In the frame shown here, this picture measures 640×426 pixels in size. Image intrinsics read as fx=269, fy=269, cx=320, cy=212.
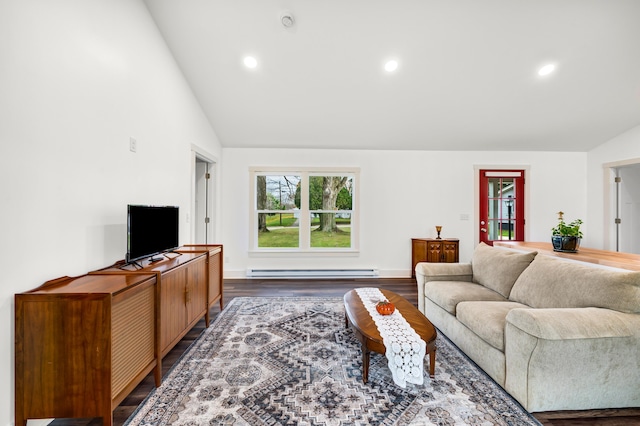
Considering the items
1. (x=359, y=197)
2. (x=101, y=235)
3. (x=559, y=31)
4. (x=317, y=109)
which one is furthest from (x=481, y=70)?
(x=101, y=235)

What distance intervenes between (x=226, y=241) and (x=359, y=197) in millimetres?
2573

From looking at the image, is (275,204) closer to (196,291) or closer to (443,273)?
(196,291)

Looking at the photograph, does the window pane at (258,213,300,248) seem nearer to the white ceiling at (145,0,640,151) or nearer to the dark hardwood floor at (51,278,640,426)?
the dark hardwood floor at (51,278,640,426)

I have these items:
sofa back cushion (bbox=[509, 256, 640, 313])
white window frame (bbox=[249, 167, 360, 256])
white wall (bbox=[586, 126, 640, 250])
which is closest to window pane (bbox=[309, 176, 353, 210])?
white window frame (bbox=[249, 167, 360, 256])

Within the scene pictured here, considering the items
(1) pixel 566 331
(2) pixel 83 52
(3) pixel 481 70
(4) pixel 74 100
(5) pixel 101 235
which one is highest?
(3) pixel 481 70

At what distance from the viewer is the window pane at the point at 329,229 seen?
5105 mm

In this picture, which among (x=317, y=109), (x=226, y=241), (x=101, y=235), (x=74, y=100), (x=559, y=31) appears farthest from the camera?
(x=226, y=241)

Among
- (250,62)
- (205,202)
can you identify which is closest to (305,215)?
(205,202)

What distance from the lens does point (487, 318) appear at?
2035mm

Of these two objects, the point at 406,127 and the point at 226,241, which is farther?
the point at 226,241

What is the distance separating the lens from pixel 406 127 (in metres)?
4.49

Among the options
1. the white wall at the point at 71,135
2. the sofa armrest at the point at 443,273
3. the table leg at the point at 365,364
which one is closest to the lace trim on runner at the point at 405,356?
the table leg at the point at 365,364

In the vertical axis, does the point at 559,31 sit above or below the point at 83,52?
above

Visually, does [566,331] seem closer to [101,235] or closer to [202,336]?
[202,336]
